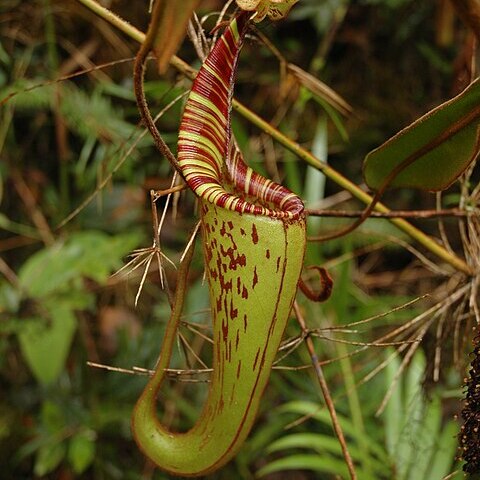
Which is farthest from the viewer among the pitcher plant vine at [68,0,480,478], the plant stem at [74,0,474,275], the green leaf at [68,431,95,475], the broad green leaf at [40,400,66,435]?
the broad green leaf at [40,400,66,435]

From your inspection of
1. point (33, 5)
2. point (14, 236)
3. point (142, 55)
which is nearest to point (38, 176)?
point (14, 236)

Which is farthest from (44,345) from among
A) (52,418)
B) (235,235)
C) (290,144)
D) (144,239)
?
(235,235)

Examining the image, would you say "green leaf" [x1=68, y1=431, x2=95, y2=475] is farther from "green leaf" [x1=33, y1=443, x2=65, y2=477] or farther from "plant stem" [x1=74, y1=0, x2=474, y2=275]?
"plant stem" [x1=74, y1=0, x2=474, y2=275]

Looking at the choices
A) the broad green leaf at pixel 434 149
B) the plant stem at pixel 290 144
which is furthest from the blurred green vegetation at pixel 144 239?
the broad green leaf at pixel 434 149

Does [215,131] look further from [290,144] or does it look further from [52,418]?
[52,418]

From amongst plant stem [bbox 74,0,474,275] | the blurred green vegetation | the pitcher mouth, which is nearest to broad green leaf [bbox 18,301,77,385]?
the blurred green vegetation
